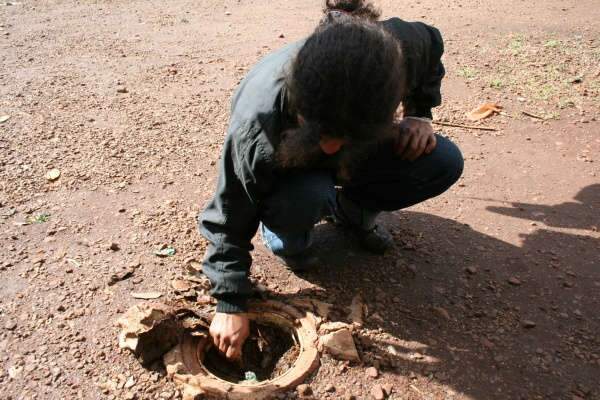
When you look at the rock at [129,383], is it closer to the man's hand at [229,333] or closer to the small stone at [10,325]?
the man's hand at [229,333]

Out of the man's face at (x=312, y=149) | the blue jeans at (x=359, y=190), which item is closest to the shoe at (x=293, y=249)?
the blue jeans at (x=359, y=190)

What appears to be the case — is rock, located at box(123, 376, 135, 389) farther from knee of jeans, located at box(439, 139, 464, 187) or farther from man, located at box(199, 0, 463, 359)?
knee of jeans, located at box(439, 139, 464, 187)

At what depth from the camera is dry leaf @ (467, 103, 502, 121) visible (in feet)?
12.6

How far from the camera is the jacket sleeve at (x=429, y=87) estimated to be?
226 centimetres

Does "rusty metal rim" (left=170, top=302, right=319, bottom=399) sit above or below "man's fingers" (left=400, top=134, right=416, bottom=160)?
below

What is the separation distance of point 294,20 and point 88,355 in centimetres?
438

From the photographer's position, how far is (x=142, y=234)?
2.60m

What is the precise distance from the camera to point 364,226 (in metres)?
2.51

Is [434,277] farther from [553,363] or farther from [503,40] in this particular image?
[503,40]

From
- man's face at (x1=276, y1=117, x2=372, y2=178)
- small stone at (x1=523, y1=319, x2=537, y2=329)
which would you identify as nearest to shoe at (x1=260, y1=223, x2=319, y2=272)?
man's face at (x1=276, y1=117, x2=372, y2=178)

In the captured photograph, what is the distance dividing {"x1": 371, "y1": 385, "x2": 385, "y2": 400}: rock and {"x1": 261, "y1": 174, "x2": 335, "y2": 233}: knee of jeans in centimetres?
62

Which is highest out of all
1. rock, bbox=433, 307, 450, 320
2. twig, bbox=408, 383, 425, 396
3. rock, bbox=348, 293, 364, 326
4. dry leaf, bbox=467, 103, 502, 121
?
dry leaf, bbox=467, 103, 502, 121

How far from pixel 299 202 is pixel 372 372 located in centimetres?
65

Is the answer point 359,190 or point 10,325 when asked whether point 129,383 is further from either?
point 359,190
